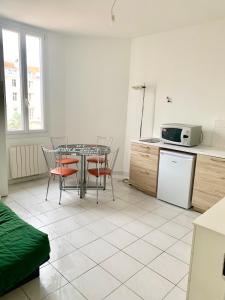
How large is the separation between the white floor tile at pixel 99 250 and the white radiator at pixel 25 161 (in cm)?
220

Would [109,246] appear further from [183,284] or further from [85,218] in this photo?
[183,284]

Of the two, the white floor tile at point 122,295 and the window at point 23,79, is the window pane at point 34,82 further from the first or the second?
the white floor tile at point 122,295

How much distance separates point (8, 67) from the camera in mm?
3744

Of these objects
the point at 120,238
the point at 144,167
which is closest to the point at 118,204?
the point at 144,167

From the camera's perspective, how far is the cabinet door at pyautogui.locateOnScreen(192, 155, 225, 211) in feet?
9.50

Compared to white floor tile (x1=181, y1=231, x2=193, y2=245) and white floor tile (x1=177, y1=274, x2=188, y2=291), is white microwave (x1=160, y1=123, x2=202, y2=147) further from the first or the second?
white floor tile (x1=177, y1=274, x2=188, y2=291)

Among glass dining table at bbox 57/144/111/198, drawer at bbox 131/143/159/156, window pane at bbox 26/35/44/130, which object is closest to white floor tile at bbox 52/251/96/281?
glass dining table at bbox 57/144/111/198

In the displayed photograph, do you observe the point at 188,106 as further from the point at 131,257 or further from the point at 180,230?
the point at 131,257

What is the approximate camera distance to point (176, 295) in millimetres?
1791

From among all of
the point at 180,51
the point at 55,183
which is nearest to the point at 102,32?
the point at 180,51

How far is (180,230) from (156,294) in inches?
42.4

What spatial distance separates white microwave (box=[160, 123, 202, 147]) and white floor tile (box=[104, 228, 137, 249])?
59.9 inches

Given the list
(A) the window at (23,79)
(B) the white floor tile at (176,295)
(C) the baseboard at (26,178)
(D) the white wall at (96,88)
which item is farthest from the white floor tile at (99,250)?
(A) the window at (23,79)

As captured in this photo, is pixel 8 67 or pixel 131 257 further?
pixel 8 67
